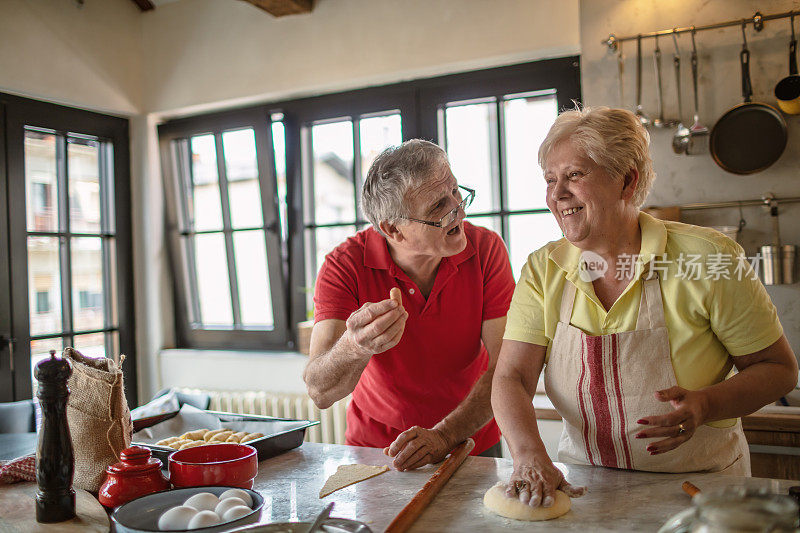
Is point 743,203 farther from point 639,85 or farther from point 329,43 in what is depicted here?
point 329,43

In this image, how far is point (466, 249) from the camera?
1986 mm

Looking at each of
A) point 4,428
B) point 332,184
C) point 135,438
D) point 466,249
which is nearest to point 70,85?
point 332,184

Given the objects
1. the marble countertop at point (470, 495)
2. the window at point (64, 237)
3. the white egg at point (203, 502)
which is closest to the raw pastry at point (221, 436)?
the marble countertop at point (470, 495)

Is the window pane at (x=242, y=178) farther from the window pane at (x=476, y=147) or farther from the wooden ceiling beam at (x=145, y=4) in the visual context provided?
the window pane at (x=476, y=147)

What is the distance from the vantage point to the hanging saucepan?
262 cm

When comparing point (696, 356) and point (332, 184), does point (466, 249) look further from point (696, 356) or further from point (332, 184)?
point (332, 184)

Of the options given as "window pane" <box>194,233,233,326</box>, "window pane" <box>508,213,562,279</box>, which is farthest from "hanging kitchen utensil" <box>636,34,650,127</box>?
"window pane" <box>194,233,233,326</box>

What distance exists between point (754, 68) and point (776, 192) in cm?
53

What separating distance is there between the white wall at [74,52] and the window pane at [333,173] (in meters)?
1.27

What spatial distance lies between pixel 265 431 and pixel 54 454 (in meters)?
0.63

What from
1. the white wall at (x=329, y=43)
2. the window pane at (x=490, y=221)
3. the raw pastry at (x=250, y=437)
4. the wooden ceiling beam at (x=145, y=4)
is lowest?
the raw pastry at (x=250, y=437)

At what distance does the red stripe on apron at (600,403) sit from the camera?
1472 millimetres

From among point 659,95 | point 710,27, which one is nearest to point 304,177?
point 659,95

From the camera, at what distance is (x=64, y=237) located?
3.75 metres
